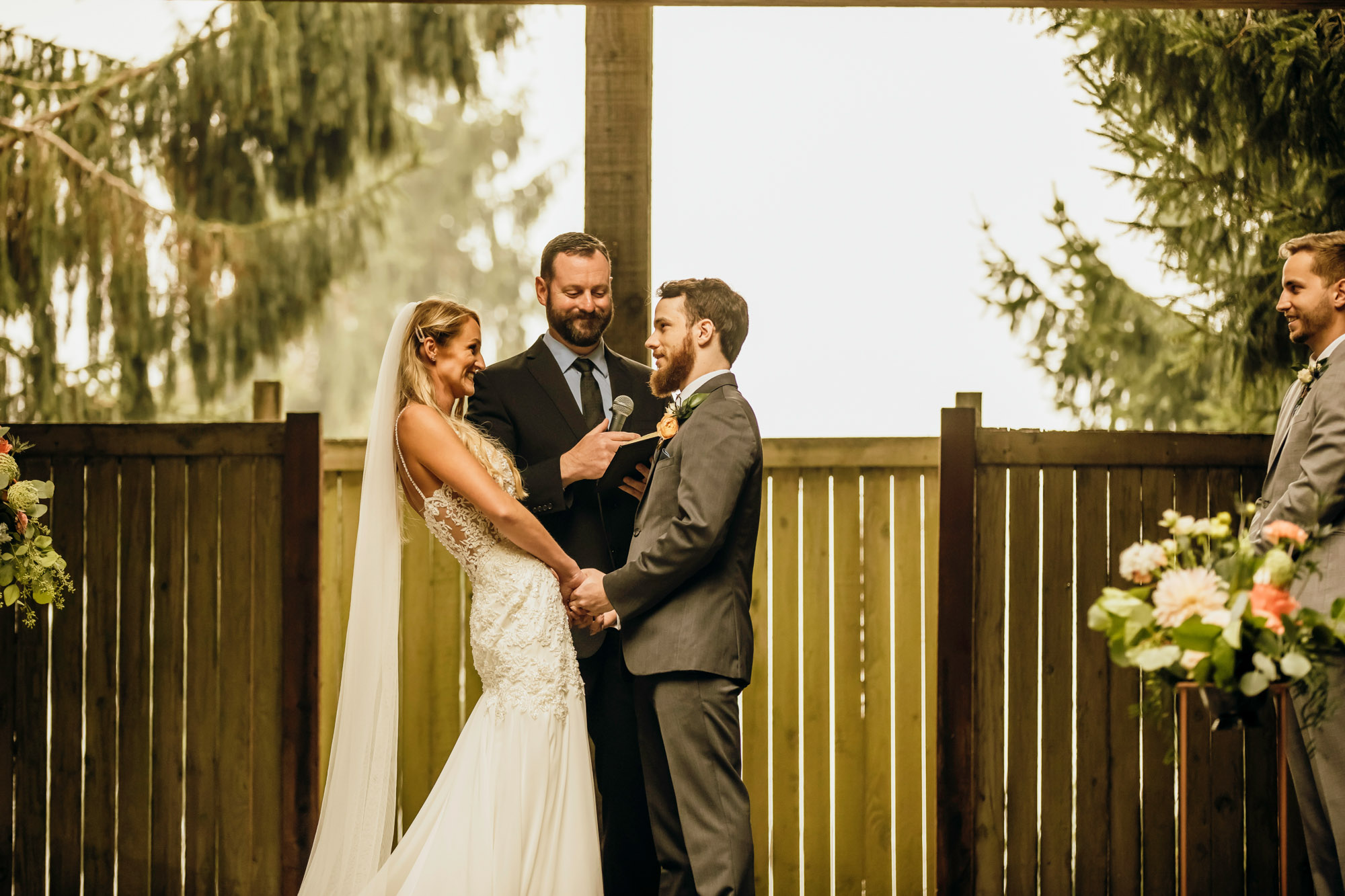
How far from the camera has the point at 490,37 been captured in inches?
260

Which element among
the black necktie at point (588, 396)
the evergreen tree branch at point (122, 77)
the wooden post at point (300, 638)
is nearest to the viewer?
the black necktie at point (588, 396)

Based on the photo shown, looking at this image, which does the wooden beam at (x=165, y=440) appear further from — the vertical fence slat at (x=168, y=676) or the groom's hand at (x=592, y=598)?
the groom's hand at (x=592, y=598)

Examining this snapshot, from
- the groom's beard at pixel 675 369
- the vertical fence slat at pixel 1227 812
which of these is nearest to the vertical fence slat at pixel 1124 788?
the vertical fence slat at pixel 1227 812

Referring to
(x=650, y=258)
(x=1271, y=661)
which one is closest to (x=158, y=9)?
(x=650, y=258)

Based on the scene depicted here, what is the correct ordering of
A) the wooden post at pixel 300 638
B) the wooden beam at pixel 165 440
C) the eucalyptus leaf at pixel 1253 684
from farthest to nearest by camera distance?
the wooden beam at pixel 165 440 → the wooden post at pixel 300 638 → the eucalyptus leaf at pixel 1253 684

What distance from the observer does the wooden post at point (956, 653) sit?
3.52m

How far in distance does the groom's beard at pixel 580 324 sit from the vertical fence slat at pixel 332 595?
47.1 inches

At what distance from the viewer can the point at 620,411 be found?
9.82 ft

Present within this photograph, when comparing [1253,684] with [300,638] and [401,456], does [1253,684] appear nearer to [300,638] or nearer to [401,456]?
A: [401,456]

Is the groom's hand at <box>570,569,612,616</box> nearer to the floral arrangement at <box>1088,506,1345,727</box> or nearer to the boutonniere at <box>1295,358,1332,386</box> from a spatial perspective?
the floral arrangement at <box>1088,506,1345,727</box>

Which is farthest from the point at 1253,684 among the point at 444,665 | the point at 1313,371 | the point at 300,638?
the point at 300,638

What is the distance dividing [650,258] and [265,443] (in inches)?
58.7

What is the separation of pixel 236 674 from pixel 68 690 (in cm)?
58

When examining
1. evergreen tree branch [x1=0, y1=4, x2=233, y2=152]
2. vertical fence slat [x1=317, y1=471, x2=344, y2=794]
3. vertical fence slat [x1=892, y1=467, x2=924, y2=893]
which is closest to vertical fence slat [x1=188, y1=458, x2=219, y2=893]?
vertical fence slat [x1=317, y1=471, x2=344, y2=794]
